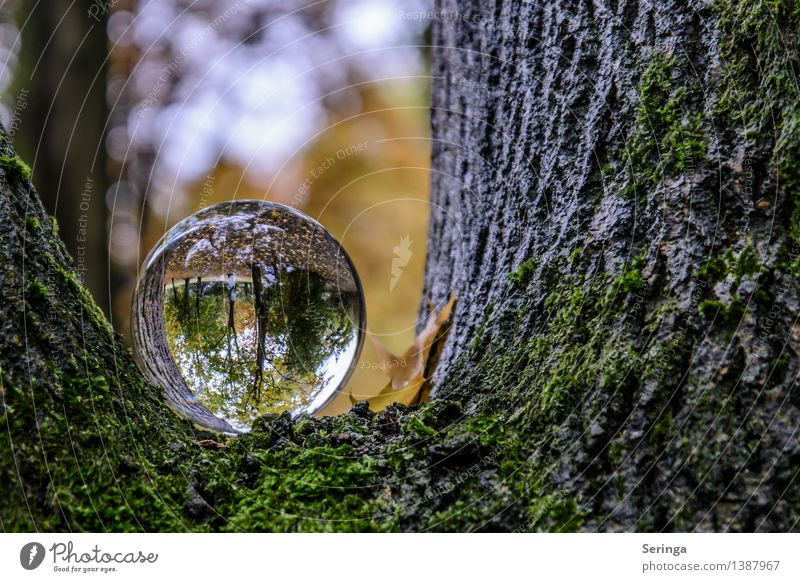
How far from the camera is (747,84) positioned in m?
1.31

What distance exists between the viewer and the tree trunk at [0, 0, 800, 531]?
3.65 feet

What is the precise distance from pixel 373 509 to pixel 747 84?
1260 mm

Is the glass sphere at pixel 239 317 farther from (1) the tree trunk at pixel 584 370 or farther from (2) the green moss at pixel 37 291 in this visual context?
(2) the green moss at pixel 37 291

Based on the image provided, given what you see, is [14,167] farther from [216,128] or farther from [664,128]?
[216,128]

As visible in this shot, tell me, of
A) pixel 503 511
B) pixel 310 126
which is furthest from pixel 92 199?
pixel 503 511

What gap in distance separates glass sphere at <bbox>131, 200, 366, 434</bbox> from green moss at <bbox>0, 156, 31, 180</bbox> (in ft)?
1.17

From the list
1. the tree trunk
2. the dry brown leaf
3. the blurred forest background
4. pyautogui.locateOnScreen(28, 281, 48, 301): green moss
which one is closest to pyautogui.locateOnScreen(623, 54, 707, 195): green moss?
the tree trunk

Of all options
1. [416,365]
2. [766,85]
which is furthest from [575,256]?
[416,365]

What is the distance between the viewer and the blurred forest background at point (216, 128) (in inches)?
166

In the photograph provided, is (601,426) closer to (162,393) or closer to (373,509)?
(373,509)

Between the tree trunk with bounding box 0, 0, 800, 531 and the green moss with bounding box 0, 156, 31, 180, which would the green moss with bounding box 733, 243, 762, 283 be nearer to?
the tree trunk with bounding box 0, 0, 800, 531

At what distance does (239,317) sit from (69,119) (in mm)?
3543
